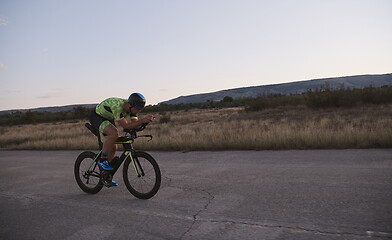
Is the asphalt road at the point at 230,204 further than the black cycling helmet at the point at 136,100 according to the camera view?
No

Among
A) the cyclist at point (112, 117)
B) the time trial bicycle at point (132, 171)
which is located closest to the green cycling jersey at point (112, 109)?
the cyclist at point (112, 117)

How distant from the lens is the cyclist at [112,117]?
4726mm

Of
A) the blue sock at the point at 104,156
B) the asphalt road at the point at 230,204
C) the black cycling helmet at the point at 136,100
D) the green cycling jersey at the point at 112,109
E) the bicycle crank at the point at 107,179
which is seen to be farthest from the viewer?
the bicycle crank at the point at 107,179

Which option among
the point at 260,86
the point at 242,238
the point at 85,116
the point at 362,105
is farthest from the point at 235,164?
the point at 260,86

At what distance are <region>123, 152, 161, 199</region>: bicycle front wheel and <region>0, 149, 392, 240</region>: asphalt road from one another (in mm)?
162

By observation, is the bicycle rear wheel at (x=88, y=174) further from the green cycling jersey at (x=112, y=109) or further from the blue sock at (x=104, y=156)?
the green cycling jersey at (x=112, y=109)

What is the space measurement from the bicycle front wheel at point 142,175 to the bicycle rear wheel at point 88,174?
809mm

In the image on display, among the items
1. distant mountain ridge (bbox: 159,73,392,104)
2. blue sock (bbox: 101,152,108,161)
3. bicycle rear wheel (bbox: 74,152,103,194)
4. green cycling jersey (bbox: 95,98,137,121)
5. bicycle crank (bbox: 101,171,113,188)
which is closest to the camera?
green cycling jersey (bbox: 95,98,137,121)

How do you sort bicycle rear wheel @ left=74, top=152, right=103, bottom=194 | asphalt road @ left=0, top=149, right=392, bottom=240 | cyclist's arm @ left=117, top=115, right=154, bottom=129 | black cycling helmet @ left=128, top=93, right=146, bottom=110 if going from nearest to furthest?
asphalt road @ left=0, top=149, right=392, bottom=240, cyclist's arm @ left=117, top=115, right=154, bottom=129, black cycling helmet @ left=128, top=93, right=146, bottom=110, bicycle rear wheel @ left=74, top=152, right=103, bottom=194

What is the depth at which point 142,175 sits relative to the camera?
191 inches

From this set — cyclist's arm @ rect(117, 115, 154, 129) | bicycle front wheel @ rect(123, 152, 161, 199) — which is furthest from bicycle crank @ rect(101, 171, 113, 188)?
cyclist's arm @ rect(117, 115, 154, 129)

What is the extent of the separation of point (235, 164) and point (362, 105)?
21631 mm

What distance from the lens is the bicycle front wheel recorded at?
4734 millimetres

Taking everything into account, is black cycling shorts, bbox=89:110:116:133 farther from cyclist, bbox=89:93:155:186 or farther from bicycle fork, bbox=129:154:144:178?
bicycle fork, bbox=129:154:144:178
